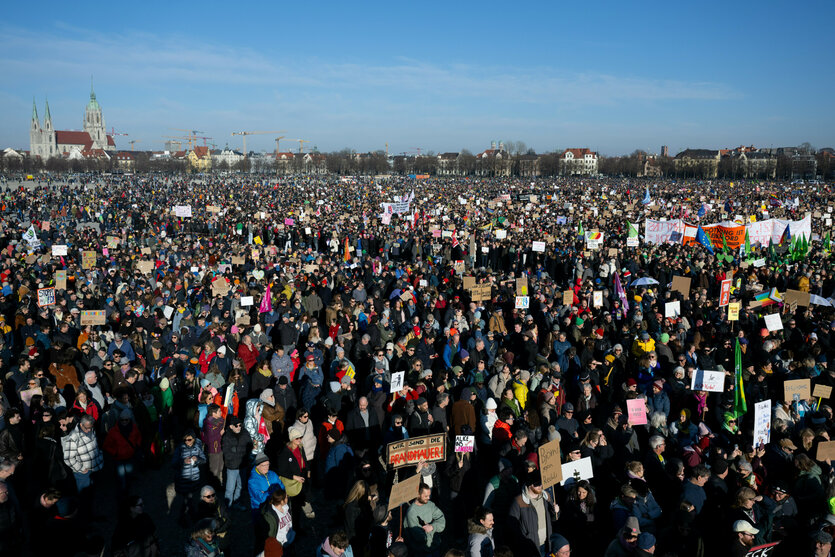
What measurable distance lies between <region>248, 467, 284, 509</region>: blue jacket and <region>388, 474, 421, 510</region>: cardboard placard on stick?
1.16m

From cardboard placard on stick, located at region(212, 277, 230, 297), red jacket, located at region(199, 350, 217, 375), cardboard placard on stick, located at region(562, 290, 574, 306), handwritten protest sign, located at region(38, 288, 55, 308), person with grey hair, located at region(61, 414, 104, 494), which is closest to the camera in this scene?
person with grey hair, located at region(61, 414, 104, 494)

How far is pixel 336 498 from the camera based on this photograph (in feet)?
21.1

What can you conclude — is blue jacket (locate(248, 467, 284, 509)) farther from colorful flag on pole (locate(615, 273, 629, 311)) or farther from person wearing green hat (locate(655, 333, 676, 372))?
colorful flag on pole (locate(615, 273, 629, 311))

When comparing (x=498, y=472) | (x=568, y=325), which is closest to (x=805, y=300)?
(x=568, y=325)

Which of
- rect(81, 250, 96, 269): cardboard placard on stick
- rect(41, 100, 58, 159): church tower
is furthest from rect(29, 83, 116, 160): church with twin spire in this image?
rect(81, 250, 96, 269): cardboard placard on stick

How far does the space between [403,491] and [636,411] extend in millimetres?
3112

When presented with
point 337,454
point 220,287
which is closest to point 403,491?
point 337,454

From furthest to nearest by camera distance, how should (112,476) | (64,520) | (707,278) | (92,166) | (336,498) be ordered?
(92,166) → (707,278) → (112,476) → (336,498) → (64,520)

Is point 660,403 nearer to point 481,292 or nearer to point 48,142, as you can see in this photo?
point 481,292

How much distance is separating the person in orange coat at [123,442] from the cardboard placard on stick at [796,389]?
6955mm

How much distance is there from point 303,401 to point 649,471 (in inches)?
155

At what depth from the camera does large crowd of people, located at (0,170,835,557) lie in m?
4.81

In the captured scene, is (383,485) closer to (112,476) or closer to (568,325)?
(112,476)

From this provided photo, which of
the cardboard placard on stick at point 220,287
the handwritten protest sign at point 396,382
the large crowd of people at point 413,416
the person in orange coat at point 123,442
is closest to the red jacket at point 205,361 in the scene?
the large crowd of people at point 413,416
